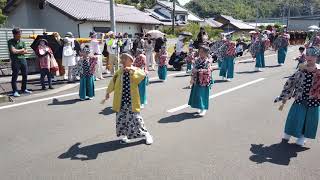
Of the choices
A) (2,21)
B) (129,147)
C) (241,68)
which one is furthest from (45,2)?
(129,147)

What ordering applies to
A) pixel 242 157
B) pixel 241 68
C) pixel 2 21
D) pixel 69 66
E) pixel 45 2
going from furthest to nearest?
pixel 45 2 → pixel 2 21 → pixel 241 68 → pixel 69 66 → pixel 242 157

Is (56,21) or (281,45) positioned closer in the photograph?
(281,45)

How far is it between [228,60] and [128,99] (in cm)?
903

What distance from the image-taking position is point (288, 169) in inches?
231

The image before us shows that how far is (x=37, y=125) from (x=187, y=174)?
4.17 m

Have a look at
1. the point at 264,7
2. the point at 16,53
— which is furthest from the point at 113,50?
the point at 264,7

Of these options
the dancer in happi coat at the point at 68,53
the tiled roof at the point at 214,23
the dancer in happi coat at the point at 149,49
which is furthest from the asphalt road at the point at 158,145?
the tiled roof at the point at 214,23

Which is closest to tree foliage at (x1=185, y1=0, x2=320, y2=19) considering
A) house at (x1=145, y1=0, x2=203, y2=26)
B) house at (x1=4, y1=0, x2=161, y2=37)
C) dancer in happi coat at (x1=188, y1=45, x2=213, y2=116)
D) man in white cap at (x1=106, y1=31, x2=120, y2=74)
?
house at (x1=145, y1=0, x2=203, y2=26)

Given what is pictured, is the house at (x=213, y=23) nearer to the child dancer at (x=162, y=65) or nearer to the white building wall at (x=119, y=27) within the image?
the white building wall at (x=119, y=27)

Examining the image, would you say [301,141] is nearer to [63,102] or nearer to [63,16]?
[63,102]

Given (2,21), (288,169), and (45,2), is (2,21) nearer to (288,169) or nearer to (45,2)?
(45,2)

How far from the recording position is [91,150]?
6.70 metres

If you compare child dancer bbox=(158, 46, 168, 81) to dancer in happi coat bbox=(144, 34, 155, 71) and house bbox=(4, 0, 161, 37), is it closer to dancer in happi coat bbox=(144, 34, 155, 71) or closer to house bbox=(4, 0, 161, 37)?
dancer in happi coat bbox=(144, 34, 155, 71)

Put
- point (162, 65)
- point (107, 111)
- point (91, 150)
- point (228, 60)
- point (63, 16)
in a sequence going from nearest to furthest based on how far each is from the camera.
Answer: point (91, 150) < point (107, 111) < point (162, 65) < point (228, 60) < point (63, 16)
